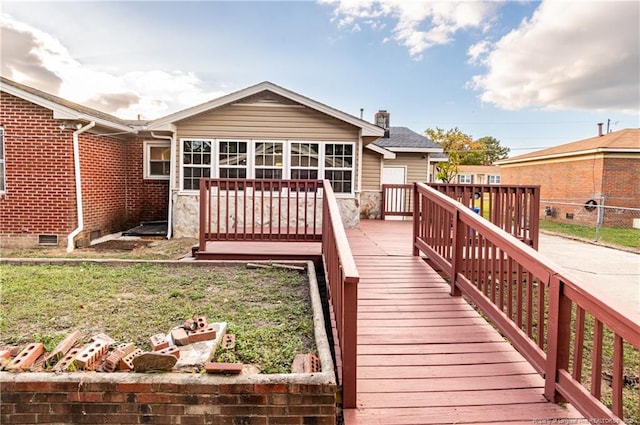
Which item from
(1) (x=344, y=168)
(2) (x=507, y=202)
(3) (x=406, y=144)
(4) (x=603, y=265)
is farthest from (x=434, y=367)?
(3) (x=406, y=144)

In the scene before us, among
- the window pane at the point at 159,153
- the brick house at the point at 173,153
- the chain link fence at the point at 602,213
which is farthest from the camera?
the chain link fence at the point at 602,213

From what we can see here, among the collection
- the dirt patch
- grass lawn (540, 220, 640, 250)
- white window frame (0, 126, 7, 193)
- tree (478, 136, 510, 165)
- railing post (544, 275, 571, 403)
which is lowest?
grass lawn (540, 220, 640, 250)

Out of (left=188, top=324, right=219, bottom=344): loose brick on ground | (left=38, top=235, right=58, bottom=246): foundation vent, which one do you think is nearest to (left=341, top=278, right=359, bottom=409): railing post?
(left=188, top=324, right=219, bottom=344): loose brick on ground

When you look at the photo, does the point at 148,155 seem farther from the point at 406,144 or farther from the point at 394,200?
the point at 406,144

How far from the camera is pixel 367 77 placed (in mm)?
20297

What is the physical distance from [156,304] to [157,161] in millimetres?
8070

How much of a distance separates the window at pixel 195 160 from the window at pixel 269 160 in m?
1.17

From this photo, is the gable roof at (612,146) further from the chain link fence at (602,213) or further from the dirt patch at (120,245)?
the dirt patch at (120,245)

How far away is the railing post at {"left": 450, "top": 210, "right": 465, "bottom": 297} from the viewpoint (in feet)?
12.0

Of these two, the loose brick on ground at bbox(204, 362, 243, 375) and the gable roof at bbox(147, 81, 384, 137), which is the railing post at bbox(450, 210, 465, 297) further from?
the gable roof at bbox(147, 81, 384, 137)

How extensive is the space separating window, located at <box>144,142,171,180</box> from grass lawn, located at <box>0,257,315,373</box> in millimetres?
5880

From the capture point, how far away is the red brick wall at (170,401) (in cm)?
203

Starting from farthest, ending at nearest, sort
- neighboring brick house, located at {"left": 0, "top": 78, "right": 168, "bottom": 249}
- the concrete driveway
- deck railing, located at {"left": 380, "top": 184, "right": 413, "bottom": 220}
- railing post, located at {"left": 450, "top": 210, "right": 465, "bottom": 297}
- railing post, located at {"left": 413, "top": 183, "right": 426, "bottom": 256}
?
1. deck railing, located at {"left": 380, "top": 184, "right": 413, "bottom": 220}
2. neighboring brick house, located at {"left": 0, "top": 78, "right": 168, "bottom": 249}
3. the concrete driveway
4. railing post, located at {"left": 413, "top": 183, "right": 426, "bottom": 256}
5. railing post, located at {"left": 450, "top": 210, "right": 465, "bottom": 297}

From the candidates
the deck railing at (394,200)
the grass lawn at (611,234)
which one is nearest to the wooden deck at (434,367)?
the deck railing at (394,200)
